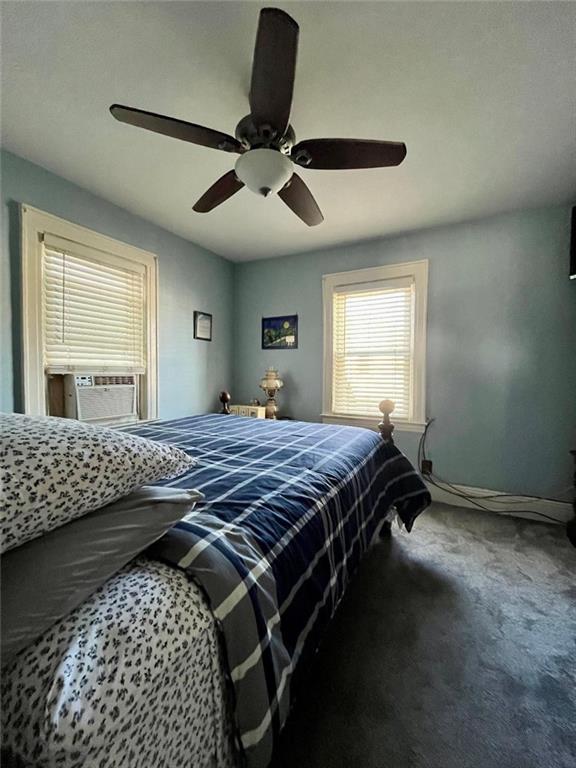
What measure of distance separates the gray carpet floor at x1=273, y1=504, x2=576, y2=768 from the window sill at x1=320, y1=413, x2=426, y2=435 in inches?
47.6

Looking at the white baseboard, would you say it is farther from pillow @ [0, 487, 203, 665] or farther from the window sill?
pillow @ [0, 487, 203, 665]

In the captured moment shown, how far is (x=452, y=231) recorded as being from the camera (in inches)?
111

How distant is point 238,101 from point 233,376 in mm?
2823

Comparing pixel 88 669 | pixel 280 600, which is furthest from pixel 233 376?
pixel 88 669

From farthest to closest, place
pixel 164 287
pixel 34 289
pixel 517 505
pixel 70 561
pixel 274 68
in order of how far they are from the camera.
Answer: pixel 164 287, pixel 517 505, pixel 34 289, pixel 274 68, pixel 70 561

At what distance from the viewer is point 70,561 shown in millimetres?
547

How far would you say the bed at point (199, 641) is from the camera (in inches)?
17.2

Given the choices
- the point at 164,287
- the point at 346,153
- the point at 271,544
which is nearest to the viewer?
the point at 271,544

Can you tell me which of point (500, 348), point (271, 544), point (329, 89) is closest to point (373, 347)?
point (500, 348)

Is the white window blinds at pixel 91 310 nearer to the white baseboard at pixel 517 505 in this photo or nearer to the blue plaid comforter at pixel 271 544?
the blue plaid comforter at pixel 271 544

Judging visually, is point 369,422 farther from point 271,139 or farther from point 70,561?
point 70,561

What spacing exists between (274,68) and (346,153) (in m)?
0.46

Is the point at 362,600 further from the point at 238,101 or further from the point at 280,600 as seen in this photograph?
the point at 238,101

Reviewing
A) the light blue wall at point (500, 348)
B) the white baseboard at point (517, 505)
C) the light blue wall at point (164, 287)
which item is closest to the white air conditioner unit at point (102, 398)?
the light blue wall at point (164, 287)
